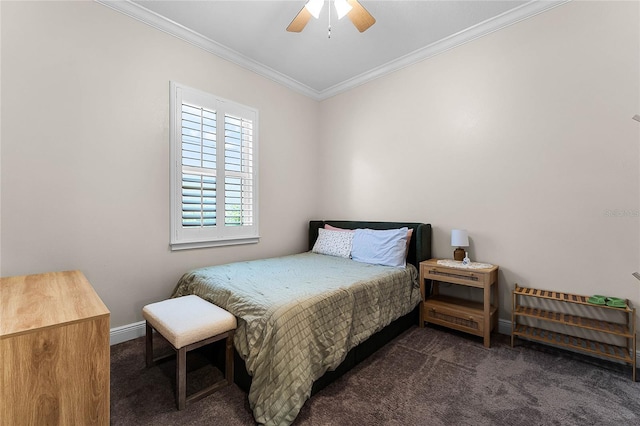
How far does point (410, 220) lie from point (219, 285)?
2172 mm

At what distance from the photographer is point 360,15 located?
198cm

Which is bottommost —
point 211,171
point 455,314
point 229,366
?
point 229,366

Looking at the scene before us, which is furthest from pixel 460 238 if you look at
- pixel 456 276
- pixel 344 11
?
pixel 344 11

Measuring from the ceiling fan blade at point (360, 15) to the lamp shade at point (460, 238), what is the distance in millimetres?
1941

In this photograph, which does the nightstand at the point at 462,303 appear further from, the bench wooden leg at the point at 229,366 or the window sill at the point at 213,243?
the window sill at the point at 213,243

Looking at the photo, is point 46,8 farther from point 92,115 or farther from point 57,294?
point 57,294

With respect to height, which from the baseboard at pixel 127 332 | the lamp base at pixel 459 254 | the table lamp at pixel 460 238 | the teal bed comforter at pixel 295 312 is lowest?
the baseboard at pixel 127 332

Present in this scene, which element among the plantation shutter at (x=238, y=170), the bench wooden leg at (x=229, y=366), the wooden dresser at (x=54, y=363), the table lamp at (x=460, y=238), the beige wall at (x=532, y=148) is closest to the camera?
the wooden dresser at (x=54, y=363)

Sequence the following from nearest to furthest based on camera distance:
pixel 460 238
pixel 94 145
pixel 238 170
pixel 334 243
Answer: pixel 94 145
pixel 460 238
pixel 238 170
pixel 334 243

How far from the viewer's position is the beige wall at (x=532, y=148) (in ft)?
6.51

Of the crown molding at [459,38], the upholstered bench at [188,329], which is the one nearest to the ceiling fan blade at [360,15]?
the crown molding at [459,38]

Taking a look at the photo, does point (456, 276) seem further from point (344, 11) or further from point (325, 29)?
point (325, 29)

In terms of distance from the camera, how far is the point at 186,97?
2.61m

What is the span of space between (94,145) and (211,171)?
942 mm
